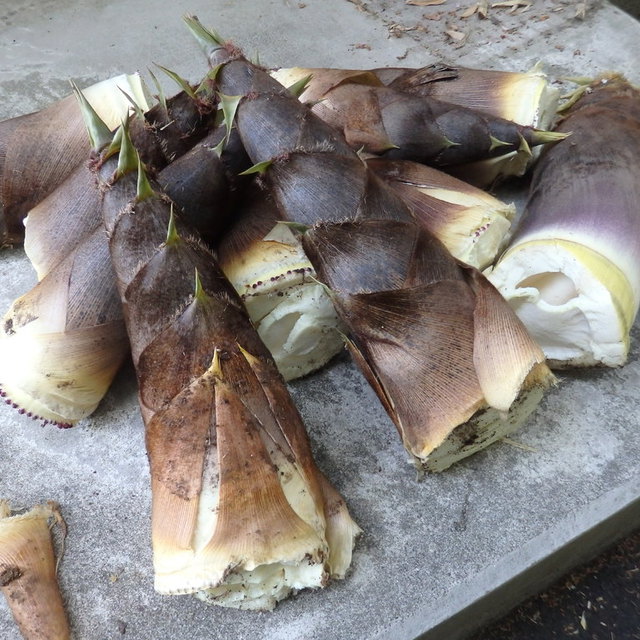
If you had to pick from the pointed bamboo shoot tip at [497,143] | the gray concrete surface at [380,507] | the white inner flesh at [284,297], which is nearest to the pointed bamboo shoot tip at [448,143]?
the pointed bamboo shoot tip at [497,143]

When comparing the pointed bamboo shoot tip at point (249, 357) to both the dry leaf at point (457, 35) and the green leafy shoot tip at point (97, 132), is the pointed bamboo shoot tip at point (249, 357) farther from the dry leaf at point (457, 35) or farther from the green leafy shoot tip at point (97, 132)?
the dry leaf at point (457, 35)

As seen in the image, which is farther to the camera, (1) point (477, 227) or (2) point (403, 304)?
(1) point (477, 227)

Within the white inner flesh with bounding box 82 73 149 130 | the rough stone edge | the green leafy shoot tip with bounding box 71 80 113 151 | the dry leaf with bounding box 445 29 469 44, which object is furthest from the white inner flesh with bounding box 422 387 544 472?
the dry leaf with bounding box 445 29 469 44

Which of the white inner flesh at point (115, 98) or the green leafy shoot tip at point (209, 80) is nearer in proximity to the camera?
the green leafy shoot tip at point (209, 80)

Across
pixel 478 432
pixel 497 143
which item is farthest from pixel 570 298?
pixel 497 143

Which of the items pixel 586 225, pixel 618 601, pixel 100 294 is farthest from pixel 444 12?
pixel 618 601

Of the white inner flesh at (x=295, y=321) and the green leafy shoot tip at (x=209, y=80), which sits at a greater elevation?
the green leafy shoot tip at (x=209, y=80)

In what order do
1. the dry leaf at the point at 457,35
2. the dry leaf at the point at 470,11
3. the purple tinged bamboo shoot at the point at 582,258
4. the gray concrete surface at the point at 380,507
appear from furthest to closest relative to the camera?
the dry leaf at the point at 470,11 → the dry leaf at the point at 457,35 → the purple tinged bamboo shoot at the point at 582,258 → the gray concrete surface at the point at 380,507

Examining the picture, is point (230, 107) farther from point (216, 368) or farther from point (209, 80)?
point (216, 368)
